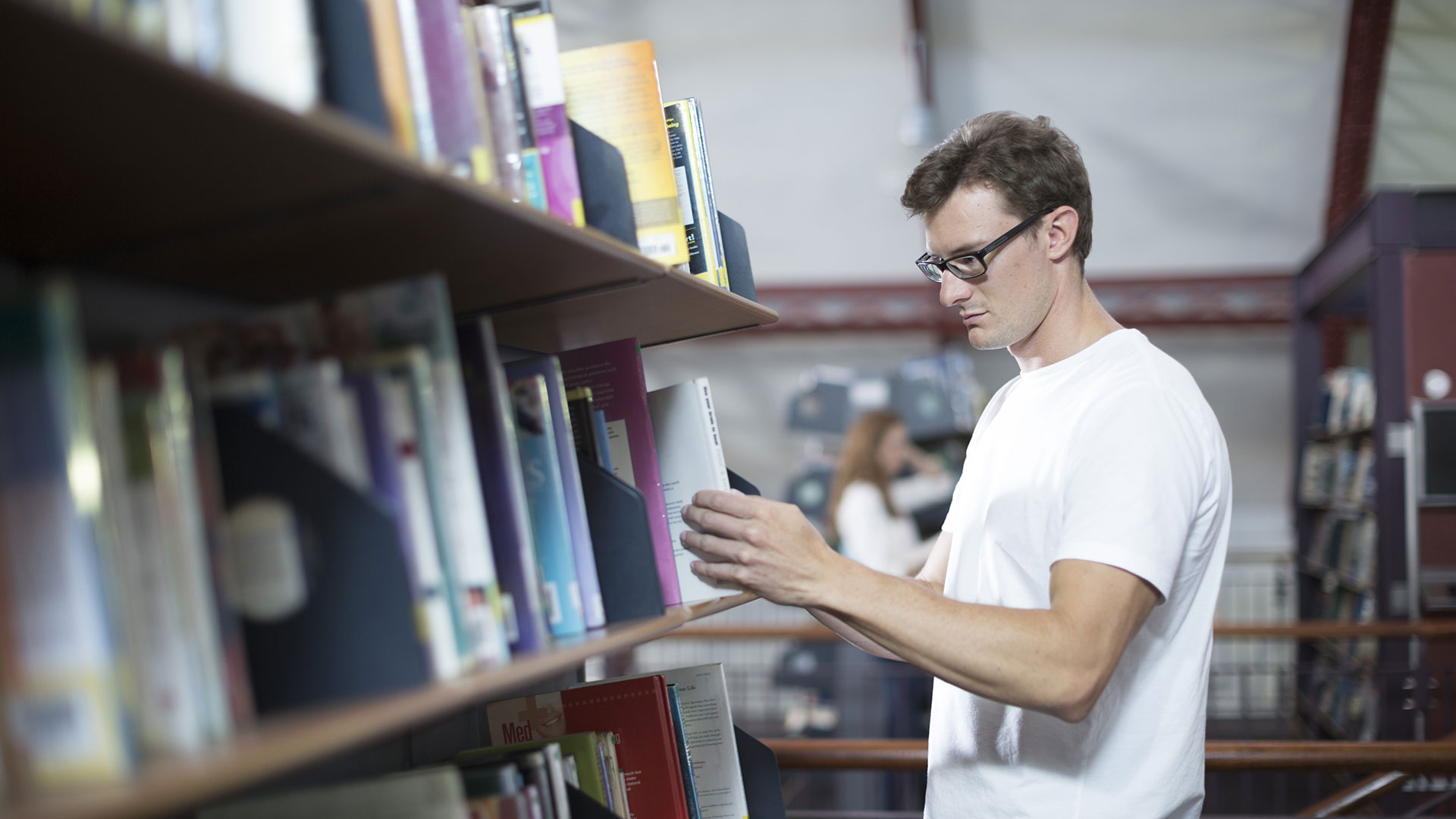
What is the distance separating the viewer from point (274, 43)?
26.3 inches

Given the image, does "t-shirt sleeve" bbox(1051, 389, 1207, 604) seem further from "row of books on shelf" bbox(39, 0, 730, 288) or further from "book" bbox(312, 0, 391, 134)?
"book" bbox(312, 0, 391, 134)

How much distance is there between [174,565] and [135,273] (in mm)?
401

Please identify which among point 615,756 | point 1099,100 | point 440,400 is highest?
point 1099,100

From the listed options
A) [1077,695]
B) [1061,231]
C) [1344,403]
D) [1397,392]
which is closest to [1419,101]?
[1344,403]

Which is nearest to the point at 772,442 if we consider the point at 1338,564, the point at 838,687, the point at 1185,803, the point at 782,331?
the point at 782,331

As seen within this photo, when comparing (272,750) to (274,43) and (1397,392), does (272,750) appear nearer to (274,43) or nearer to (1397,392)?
(274,43)

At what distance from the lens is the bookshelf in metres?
0.51

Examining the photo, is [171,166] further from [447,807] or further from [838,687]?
[838,687]

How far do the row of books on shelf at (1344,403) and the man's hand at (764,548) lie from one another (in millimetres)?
4874

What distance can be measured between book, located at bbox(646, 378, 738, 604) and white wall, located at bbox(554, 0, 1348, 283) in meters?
5.67

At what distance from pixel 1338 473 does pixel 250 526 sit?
21.0 ft

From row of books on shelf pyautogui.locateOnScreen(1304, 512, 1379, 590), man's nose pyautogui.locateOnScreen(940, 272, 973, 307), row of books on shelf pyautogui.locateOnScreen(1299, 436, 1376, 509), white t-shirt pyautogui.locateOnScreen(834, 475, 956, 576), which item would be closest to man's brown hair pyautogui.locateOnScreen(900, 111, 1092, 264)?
man's nose pyautogui.locateOnScreen(940, 272, 973, 307)

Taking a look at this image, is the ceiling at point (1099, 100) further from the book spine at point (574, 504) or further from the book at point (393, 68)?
the book at point (393, 68)

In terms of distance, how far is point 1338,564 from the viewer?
5.59 m
